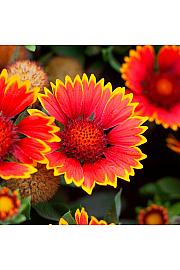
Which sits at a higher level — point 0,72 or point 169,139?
point 0,72

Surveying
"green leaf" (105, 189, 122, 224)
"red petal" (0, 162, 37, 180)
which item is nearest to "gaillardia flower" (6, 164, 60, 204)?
"red petal" (0, 162, 37, 180)

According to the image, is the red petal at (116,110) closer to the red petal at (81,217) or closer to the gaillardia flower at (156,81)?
the gaillardia flower at (156,81)

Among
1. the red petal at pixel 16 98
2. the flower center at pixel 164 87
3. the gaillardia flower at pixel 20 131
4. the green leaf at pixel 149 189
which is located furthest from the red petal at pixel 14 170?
the flower center at pixel 164 87

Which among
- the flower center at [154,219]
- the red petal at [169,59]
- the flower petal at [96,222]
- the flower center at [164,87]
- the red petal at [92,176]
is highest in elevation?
the red petal at [169,59]

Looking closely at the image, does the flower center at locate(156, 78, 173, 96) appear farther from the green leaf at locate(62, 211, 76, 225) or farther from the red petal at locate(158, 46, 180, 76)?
the green leaf at locate(62, 211, 76, 225)

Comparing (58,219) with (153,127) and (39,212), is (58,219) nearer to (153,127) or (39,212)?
(39,212)
